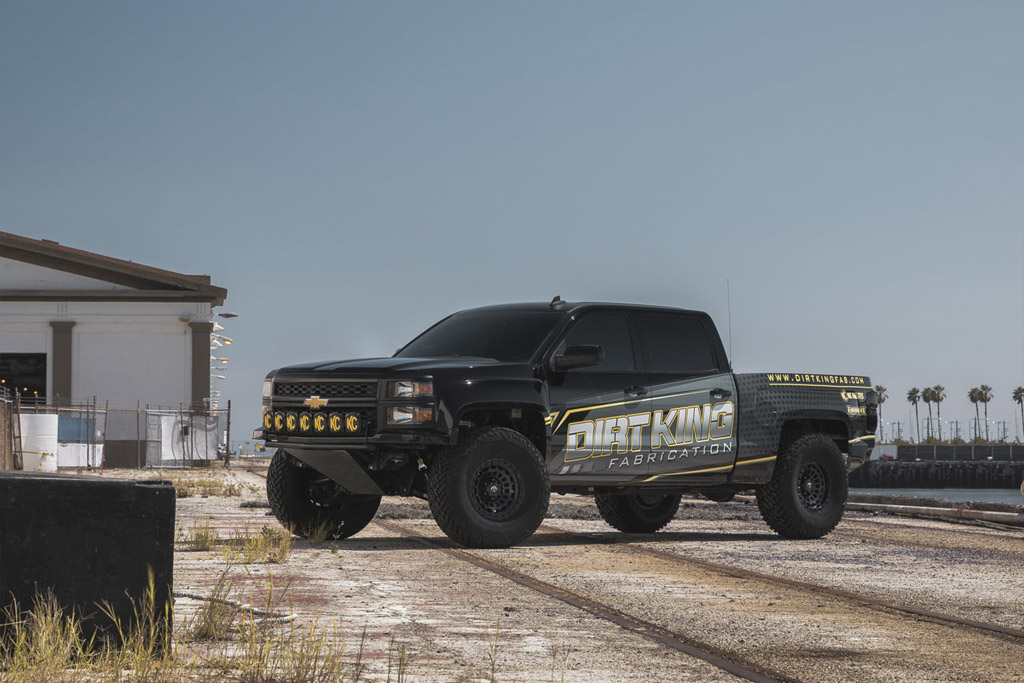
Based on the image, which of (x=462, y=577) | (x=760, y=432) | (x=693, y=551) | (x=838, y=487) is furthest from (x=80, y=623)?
(x=838, y=487)

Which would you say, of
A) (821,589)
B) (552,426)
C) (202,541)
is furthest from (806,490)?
(202,541)

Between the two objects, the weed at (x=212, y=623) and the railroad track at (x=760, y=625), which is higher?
the weed at (x=212, y=623)

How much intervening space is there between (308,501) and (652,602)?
16.3ft

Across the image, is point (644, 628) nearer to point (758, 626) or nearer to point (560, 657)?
point (758, 626)

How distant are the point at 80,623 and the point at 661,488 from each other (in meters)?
8.06

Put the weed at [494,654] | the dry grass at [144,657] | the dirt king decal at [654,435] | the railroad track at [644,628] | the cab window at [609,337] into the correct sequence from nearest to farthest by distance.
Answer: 1. the dry grass at [144,657]
2. the weed at [494,654]
3. the railroad track at [644,628]
4. the dirt king decal at [654,435]
5. the cab window at [609,337]

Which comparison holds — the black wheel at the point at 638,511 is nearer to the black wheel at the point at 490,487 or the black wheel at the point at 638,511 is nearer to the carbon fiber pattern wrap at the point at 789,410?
the carbon fiber pattern wrap at the point at 789,410

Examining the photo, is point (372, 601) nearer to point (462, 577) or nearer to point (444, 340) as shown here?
point (462, 577)

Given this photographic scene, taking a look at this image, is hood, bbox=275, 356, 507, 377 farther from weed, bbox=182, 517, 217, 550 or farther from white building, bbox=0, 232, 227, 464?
white building, bbox=0, 232, 227, 464

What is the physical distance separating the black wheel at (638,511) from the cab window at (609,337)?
7.89 ft

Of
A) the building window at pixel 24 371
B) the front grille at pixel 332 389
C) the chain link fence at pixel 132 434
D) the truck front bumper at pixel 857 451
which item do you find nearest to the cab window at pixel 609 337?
the front grille at pixel 332 389

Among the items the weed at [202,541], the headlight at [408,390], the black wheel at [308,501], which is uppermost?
the headlight at [408,390]

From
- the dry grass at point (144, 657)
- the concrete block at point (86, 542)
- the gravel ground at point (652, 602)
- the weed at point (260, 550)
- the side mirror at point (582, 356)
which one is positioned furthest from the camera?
the side mirror at point (582, 356)

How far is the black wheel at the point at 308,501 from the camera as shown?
1181 centimetres
